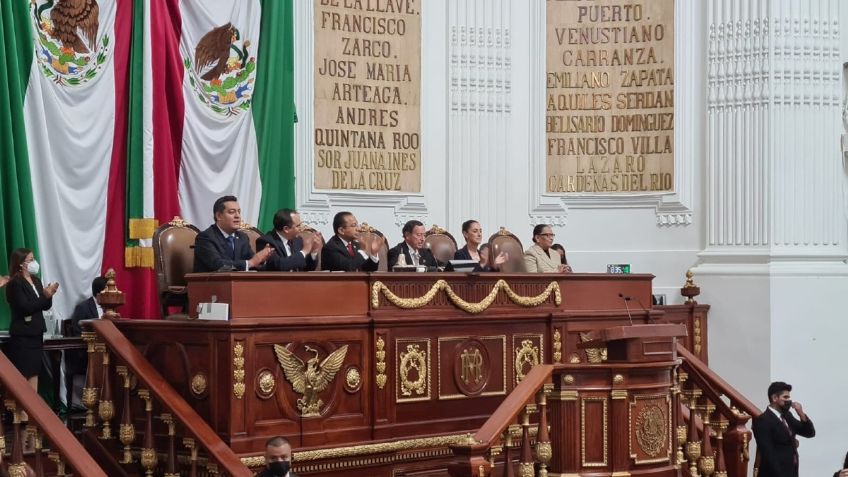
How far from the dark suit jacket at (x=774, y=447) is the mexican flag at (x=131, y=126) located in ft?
16.3

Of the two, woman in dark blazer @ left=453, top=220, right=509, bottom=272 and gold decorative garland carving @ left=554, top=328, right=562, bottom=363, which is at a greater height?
woman in dark blazer @ left=453, top=220, right=509, bottom=272

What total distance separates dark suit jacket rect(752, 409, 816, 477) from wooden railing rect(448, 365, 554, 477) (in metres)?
2.31

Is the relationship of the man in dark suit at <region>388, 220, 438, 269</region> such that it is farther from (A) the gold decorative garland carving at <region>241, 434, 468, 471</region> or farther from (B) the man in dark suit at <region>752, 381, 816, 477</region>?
(B) the man in dark suit at <region>752, 381, 816, 477</region>

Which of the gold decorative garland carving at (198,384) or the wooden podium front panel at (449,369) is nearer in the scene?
the gold decorative garland carving at (198,384)

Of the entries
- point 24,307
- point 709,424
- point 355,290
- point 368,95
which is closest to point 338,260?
point 355,290

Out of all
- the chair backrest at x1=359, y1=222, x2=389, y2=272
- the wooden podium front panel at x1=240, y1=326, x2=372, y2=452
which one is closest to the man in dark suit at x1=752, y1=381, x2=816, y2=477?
the wooden podium front panel at x1=240, y1=326, x2=372, y2=452

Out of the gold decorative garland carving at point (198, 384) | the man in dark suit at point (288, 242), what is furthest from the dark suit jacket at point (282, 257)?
the gold decorative garland carving at point (198, 384)

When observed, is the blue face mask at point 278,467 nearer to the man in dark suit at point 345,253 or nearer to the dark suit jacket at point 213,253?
the dark suit jacket at point 213,253

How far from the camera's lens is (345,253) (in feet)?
30.0

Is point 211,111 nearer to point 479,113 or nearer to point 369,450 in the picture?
point 479,113

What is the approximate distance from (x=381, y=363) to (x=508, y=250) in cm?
305

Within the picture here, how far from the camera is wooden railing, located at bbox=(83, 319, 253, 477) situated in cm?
716

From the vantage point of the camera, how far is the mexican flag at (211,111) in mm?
10891

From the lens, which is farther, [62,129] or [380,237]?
[62,129]
